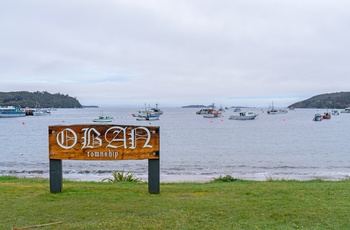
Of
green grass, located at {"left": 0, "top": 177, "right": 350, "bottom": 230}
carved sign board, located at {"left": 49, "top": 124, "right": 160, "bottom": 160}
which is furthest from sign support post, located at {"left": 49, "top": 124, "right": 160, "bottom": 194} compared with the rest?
green grass, located at {"left": 0, "top": 177, "right": 350, "bottom": 230}

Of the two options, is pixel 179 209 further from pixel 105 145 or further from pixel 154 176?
pixel 105 145

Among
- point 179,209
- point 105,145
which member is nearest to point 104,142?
point 105,145

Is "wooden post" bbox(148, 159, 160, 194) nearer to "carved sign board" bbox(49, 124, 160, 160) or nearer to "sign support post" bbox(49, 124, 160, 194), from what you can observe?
"sign support post" bbox(49, 124, 160, 194)

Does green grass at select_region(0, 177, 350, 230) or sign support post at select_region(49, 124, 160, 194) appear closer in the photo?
green grass at select_region(0, 177, 350, 230)

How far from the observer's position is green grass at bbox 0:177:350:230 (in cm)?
467

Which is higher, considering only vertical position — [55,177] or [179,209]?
[55,177]

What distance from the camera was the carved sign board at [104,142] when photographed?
6.83 m

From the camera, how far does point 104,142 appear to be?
6.90 meters

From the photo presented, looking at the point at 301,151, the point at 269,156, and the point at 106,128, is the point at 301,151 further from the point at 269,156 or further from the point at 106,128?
the point at 106,128

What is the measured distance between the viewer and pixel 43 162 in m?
25.4

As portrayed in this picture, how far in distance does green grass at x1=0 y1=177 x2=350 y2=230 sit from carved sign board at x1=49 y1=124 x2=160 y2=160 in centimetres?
71

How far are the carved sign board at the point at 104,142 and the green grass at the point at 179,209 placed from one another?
28.1 inches

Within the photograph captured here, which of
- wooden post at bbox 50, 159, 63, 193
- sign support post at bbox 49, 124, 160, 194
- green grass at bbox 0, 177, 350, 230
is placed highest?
sign support post at bbox 49, 124, 160, 194

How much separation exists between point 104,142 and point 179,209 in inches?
86.9
